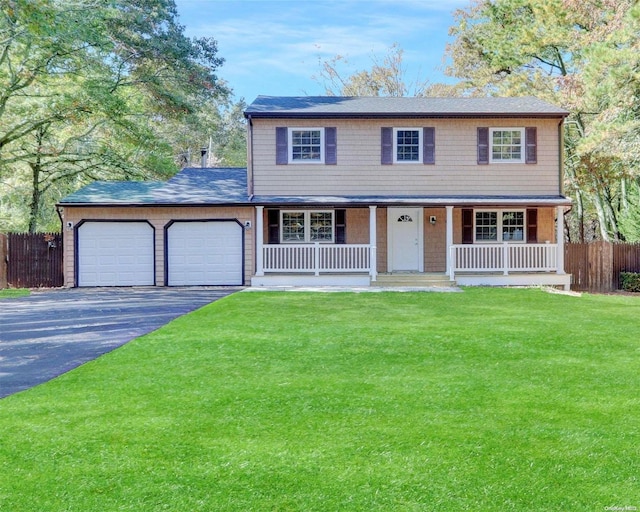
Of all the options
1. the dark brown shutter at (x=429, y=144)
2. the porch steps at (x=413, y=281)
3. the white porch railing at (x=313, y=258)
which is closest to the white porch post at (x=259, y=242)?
the white porch railing at (x=313, y=258)

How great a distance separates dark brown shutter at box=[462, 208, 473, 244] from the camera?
719 inches

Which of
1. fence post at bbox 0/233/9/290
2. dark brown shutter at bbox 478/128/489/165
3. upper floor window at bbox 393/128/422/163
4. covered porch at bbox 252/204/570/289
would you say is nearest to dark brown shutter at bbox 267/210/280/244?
covered porch at bbox 252/204/570/289

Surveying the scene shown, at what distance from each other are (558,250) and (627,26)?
6.29 m

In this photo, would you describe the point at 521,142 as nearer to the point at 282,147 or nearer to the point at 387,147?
the point at 387,147

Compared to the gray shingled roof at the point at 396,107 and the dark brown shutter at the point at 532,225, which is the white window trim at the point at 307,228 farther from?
the dark brown shutter at the point at 532,225

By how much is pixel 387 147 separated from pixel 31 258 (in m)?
12.1

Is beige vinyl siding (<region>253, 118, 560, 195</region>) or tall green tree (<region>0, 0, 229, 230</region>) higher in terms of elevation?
tall green tree (<region>0, 0, 229, 230</region>)

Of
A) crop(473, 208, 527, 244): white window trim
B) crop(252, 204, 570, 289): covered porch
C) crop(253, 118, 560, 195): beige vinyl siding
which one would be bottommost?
crop(252, 204, 570, 289): covered porch

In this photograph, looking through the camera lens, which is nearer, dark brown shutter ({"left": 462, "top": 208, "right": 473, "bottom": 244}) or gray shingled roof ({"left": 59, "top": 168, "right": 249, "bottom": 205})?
gray shingled roof ({"left": 59, "top": 168, "right": 249, "bottom": 205})

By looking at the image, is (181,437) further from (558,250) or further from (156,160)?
(156,160)

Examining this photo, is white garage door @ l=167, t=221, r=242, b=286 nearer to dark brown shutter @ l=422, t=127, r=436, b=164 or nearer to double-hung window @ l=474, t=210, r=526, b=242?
dark brown shutter @ l=422, t=127, r=436, b=164

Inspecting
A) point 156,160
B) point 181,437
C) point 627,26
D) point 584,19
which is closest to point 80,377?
point 181,437

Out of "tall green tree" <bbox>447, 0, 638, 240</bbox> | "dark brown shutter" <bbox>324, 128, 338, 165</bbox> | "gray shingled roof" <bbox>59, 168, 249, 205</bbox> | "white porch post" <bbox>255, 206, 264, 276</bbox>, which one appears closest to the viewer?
"white porch post" <bbox>255, 206, 264, 276</bbox>

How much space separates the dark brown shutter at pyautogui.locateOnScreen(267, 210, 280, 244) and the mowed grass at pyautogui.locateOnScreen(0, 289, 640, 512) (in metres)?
9.91
